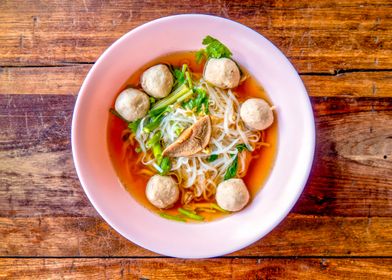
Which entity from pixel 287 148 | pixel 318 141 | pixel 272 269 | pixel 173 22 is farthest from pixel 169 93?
pixel 272 269

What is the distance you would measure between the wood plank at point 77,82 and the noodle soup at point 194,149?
26cm

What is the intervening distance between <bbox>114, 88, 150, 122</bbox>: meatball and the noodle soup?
2.4 inches

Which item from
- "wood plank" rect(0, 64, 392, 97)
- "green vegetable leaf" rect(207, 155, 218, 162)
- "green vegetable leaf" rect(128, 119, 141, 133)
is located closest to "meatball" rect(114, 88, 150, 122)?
"green vegetable leaf" rect(128, 119, 141, 133)

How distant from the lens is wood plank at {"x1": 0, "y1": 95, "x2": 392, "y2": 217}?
2291mm

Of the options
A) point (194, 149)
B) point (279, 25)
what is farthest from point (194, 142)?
point (279, 25)

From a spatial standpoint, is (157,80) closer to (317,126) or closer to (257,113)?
(257,113)

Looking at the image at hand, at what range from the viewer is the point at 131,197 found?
2254 millimetres

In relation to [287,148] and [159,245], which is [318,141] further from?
[159,245]

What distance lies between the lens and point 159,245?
2133mm

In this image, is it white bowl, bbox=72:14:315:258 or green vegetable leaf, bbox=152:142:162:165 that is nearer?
white bowl, bbox=72:14:315:258

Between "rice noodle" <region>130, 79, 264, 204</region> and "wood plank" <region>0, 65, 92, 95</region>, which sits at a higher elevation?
"wood plank" <region>0, 65, 92, 95</region>

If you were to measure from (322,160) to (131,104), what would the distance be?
95 centimetres

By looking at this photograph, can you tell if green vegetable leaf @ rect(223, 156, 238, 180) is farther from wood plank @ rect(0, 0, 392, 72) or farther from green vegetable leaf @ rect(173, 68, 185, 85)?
wood plank @ rect(0, 0, 392, 72)

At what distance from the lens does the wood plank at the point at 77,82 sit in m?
2.29
